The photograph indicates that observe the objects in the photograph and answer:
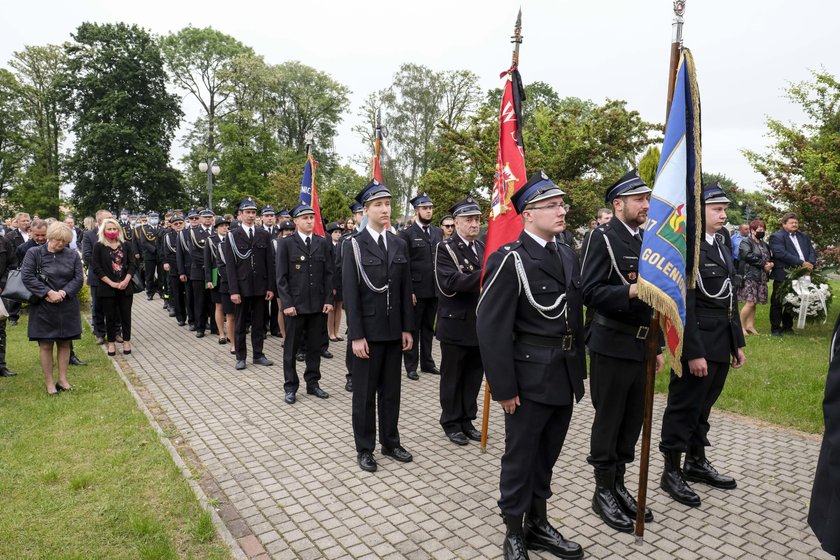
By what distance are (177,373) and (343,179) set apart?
105 feet

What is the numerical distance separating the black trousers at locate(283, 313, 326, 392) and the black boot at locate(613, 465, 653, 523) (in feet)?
13.2

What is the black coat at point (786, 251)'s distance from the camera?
34.6 ft

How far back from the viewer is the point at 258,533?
395 cm

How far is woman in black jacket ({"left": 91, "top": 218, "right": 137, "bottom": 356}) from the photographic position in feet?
28.2

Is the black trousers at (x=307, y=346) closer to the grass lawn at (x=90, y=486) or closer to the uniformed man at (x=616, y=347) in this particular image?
the grass lawn at (x=90, y=486)

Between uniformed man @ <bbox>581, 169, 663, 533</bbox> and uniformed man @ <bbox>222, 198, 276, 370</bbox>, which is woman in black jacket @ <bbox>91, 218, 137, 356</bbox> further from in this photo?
uniformed man @ <bbox>581, 169, 663, 533</bbox>

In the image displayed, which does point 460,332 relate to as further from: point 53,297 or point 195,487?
point 53,297

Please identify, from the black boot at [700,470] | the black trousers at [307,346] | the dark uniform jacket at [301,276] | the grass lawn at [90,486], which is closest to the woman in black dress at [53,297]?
the grass lawn at [90,486]

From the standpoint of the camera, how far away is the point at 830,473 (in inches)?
77.0

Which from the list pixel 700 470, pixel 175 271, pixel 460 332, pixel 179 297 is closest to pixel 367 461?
pixel 460 332

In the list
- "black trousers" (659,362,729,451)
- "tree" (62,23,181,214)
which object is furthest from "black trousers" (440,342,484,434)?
"tree" (62,23,181,214)

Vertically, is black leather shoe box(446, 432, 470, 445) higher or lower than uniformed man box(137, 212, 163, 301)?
lower

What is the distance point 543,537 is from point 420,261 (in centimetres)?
485

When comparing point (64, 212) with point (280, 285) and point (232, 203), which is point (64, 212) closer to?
point (232, 203)
